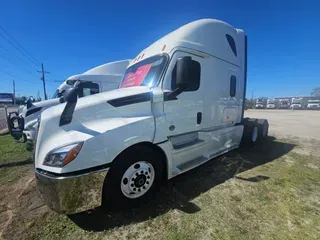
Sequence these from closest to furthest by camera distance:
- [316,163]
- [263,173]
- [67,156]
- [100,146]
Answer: [67,156], [100,146], [263,173], [316,163]

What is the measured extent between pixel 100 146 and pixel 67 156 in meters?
0.41

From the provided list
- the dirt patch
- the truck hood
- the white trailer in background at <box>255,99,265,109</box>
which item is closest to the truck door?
the truck hood

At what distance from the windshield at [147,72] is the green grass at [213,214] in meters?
2.04

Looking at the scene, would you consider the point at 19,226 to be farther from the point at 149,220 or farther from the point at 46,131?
the point at 149,220

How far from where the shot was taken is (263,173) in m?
4.37

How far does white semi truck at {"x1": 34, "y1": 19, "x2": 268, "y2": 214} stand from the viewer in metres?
2.51

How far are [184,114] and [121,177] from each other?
1689 mm

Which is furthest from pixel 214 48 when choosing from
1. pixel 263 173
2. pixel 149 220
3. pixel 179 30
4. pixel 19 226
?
pixel 19 226

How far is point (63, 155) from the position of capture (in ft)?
7.97

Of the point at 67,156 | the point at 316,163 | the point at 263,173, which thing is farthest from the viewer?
the point at 316,163

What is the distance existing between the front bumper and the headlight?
15cm

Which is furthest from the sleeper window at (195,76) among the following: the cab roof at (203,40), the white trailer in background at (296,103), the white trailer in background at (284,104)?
the white trailer in background at (284,104)

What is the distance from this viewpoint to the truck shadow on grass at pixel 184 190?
2.77 metres

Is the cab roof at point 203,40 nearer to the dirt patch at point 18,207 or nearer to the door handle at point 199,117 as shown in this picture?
the door handle at point 199,117
